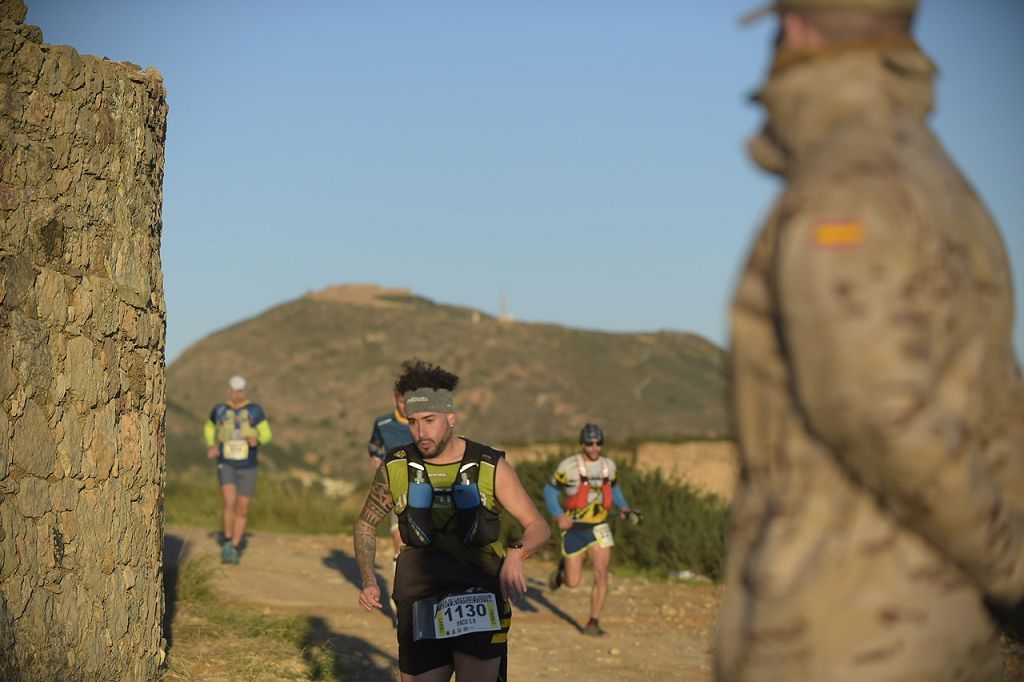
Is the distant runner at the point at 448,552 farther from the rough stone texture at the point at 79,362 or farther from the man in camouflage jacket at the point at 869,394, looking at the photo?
the man in camouflage jacket at the point at 869,394

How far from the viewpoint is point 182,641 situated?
393 inches

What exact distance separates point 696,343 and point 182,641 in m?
97.4

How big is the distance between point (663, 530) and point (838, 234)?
14840mm

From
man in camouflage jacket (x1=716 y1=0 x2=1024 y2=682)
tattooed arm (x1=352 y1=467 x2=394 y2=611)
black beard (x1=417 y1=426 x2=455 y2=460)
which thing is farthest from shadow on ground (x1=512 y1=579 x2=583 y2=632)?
man in camouflage jacket (x1=716 y1=0 x2=1024 y2=682)

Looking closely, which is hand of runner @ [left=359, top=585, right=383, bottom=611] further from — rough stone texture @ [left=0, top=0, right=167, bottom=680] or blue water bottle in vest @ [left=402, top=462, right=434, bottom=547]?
rough stone texture @ [left=0, top=0, right=167, bottom=680]

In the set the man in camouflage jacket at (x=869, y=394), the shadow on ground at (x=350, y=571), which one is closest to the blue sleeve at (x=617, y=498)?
the shadow on ground at (x=350, y=571)

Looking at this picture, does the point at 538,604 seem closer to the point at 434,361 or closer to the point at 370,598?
the point at 370,598

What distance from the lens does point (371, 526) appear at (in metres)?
6.55

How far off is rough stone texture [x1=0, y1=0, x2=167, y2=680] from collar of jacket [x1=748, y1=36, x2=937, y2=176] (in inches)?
204

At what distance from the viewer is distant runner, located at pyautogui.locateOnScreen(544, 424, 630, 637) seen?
12.6 meters

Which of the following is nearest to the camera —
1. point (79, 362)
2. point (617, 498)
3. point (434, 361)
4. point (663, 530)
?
point (79, 362)

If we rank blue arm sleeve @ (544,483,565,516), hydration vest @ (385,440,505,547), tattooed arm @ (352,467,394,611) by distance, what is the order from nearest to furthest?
hydration vest @ (385,440,505,547) → tattooed arm @ (352,467,394,611) → blue arm sleeve @ (544,483,565,516)

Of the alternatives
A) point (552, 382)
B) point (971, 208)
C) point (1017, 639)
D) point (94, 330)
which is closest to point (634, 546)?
point (1017, 639)

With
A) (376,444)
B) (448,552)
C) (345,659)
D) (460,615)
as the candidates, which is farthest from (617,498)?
(460,615)
